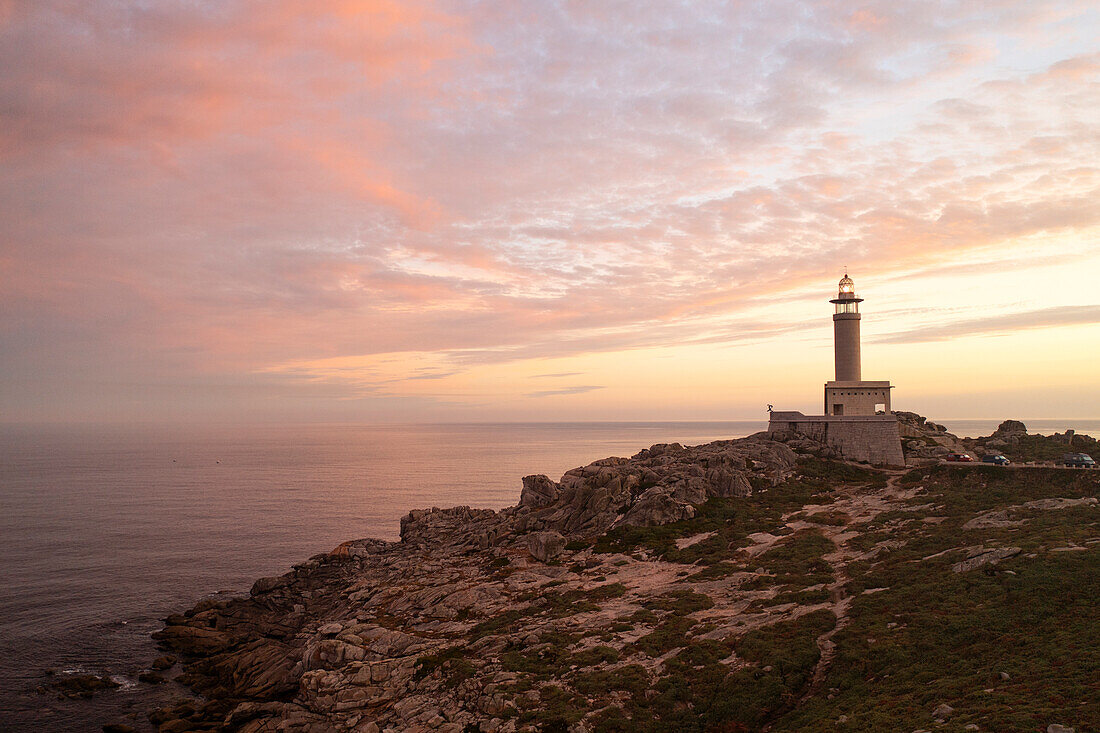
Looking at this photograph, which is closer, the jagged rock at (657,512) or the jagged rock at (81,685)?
the jagged rock at (81,685)

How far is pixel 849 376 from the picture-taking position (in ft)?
235

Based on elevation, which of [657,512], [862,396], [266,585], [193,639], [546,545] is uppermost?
[862,396]

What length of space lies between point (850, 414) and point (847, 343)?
28.9ft

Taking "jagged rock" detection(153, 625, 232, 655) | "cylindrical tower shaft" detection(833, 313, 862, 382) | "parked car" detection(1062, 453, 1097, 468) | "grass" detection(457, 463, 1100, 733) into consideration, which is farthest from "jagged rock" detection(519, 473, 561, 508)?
"parked car" detection(1062, 453, 1097, 468)

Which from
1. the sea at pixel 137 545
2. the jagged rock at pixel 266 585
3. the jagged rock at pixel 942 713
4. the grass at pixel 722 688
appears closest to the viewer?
the jagged rock at pixel 942 713

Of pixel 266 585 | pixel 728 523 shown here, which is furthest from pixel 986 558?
pixel 266 585

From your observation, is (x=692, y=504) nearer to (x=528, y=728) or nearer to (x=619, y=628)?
Result: (x=619, y=628)

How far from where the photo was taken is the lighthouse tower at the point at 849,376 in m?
69.9

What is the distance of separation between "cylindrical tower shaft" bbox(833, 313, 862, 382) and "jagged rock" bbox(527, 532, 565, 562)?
44.2m

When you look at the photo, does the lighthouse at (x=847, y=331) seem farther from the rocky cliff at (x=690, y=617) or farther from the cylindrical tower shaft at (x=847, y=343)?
the rocky cliff at (x=690, y=617)

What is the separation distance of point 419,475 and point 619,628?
462 ft

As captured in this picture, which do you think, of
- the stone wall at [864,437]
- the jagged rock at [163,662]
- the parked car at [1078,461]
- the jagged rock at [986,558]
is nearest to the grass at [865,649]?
the jagged rock at [986,558]

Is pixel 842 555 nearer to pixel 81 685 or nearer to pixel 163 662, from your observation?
pixel 163 662

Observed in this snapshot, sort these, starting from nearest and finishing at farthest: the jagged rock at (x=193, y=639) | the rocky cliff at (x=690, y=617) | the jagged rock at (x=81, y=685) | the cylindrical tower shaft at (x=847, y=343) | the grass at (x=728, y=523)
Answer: the rocky cliff at (x=690, y=617) < the jagged rock at (x=81, y=685) < the grass at (x=728, y=523) < the jagged rock at (x=193, y=639) < the cylindrical tower shaft at (x=847, y=343)
